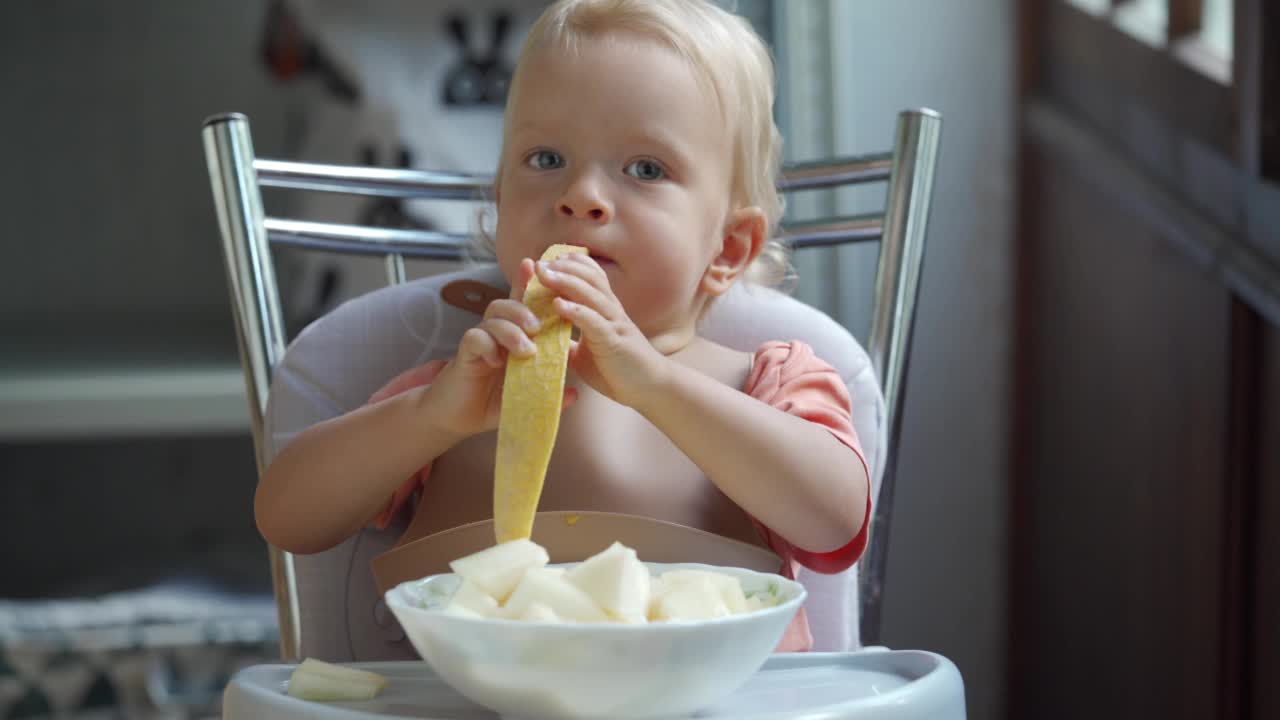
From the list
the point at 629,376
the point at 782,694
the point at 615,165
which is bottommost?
the point at 782,694

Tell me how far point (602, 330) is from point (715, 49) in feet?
0.68

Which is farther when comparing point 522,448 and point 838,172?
point 838,172

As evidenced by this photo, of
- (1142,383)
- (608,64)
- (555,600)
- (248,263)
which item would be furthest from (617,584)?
(1142,383)

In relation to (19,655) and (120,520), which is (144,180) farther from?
(19,655)

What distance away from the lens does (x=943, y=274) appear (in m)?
1.33

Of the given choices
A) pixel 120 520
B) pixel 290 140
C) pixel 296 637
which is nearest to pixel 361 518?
pixel 296 637

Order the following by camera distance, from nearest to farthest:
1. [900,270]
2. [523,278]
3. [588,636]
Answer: [588,636]
[523,278]
[900,270]

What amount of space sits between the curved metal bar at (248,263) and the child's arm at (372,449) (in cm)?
15

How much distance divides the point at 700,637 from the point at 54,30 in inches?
72.3

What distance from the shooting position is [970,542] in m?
1.36

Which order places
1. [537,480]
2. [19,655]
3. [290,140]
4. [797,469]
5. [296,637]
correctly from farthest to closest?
[290,140]
[19,655]
[296,637]
[797,469]
[537,480]

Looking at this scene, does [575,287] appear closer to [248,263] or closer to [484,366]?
[484,366]

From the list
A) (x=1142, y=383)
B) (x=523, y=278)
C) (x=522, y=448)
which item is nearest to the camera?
(x=522, y=448)

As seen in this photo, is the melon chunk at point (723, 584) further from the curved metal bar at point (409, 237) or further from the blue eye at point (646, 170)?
the curved metal bar at point (409, 237)
